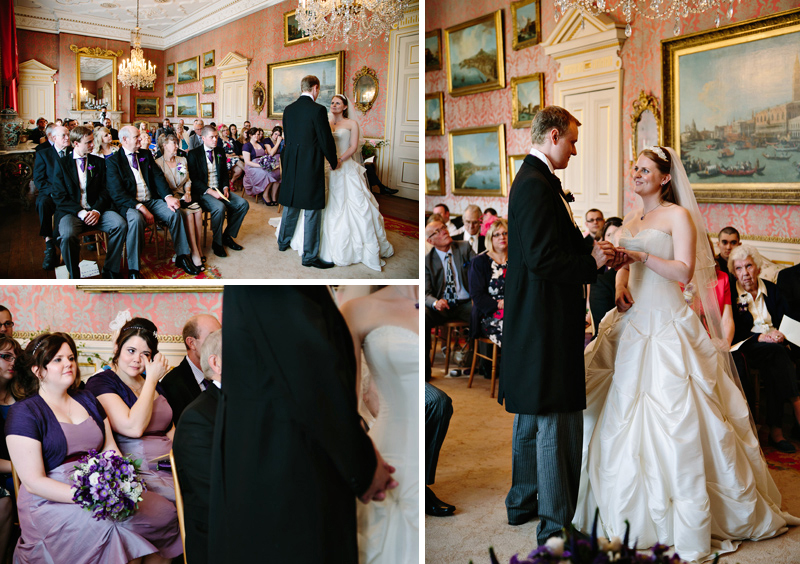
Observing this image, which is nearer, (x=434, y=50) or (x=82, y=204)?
(x=82, y=204)

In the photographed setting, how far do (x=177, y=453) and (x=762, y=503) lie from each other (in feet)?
7.86

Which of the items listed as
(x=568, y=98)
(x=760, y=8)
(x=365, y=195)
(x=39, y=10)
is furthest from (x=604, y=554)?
(x=568, y=98)

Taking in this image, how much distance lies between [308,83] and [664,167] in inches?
74.9

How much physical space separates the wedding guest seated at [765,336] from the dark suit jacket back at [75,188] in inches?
145

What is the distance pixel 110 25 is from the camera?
152cm

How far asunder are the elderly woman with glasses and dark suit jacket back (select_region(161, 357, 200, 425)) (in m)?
3.06

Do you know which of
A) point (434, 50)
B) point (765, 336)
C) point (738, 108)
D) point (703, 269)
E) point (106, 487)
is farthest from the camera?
point (434, 50)

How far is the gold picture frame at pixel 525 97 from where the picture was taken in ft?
23.8

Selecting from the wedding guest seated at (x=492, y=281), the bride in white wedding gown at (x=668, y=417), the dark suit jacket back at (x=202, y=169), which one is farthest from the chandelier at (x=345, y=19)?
the wedding guest seated at (x=492, y=281)

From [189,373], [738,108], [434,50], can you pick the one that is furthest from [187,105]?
[434,50]

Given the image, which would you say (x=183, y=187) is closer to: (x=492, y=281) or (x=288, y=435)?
(x=288, y=435)

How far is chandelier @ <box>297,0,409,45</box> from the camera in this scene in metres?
1.56

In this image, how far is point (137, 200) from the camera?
64.4 inches

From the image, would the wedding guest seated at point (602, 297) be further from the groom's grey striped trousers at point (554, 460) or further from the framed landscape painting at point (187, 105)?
the framed landscape painting at point (187, 105)
